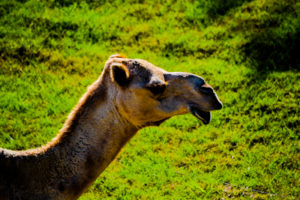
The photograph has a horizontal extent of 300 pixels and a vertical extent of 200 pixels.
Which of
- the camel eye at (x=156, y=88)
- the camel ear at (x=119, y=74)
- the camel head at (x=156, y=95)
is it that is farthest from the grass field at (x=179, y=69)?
the camel ear at (x=119, y=74)

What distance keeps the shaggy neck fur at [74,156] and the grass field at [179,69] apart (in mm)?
2666

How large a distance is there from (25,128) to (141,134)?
6.62ft

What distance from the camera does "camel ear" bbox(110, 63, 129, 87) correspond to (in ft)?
14.5

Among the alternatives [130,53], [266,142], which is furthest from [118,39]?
[266,142]

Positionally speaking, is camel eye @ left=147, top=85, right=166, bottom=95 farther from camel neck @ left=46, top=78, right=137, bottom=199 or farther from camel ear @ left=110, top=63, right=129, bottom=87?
camel neck @ left=46, top=78, right=137, bottom=199

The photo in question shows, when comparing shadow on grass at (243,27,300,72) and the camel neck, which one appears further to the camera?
shadow on grass at (243,27,300,72)

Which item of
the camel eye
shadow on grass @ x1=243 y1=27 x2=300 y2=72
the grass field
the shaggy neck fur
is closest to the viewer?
the shaggy neck fur

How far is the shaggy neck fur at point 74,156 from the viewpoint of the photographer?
4.36 metres

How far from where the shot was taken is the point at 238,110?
29.2ft

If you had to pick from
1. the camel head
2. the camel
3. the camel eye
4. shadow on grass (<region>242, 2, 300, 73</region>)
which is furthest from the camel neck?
shadow on grass (<region>242, 2, 300, 73</region>)

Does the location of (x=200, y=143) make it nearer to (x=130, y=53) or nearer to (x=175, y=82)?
(x=130, y=53)

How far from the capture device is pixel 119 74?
4.44m

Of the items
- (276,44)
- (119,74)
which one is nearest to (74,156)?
(119,74)

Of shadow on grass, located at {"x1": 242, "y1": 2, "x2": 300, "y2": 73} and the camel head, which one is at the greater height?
the camel head
